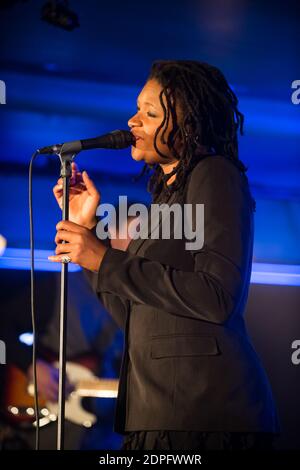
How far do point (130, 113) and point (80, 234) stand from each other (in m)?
1.42

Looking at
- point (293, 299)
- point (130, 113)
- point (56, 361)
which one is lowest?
point (56, 361)

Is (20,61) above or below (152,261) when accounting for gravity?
above

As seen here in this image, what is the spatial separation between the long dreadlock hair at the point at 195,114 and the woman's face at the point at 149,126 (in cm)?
1

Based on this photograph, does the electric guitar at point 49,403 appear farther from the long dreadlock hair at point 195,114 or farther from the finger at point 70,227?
the finger at point 70,227

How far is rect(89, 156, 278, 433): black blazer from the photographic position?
1529 millimetres

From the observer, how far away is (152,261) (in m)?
1.57

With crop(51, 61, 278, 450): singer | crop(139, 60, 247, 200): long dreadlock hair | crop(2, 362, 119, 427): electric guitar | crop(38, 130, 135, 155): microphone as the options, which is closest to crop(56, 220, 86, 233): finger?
crop(51, 61, 278, 450): singer

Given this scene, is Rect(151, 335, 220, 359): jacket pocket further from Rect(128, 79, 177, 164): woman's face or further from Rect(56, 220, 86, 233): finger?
Rect(128, 79, 177, 164): woman's face

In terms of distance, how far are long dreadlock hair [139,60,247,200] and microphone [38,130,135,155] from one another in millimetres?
90

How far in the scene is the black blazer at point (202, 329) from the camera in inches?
60.2

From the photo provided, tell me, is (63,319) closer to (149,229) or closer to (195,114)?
(149,229)

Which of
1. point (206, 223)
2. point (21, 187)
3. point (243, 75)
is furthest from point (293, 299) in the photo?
point (206, 223)
